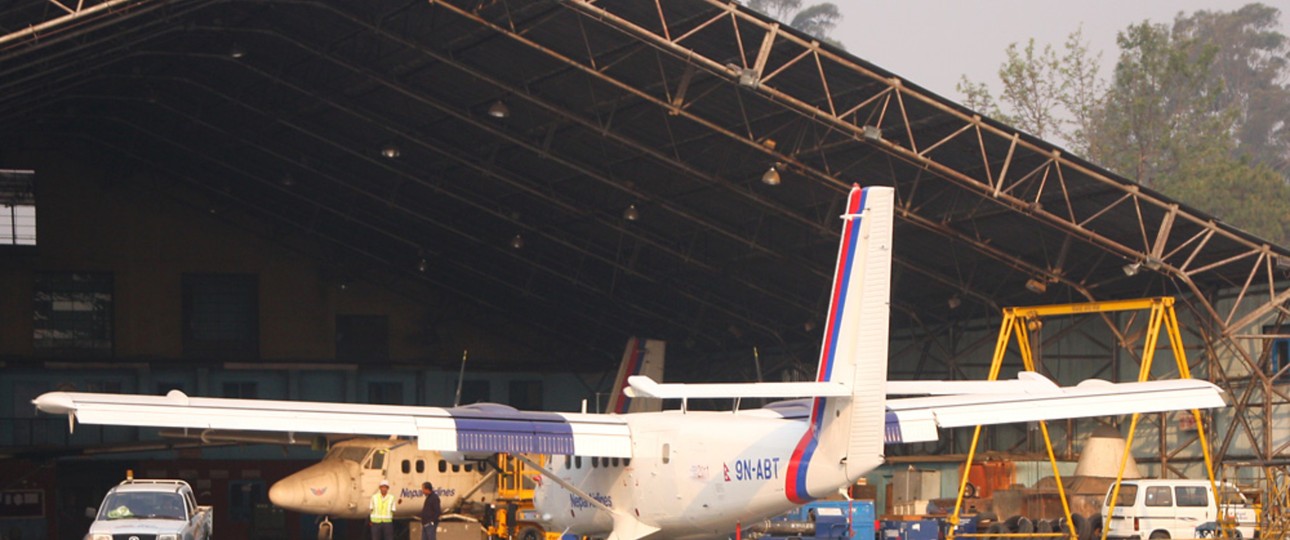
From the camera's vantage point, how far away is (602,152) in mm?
35406

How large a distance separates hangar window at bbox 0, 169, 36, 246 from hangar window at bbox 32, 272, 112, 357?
129 cm

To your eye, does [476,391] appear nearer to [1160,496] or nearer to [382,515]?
[382,515]

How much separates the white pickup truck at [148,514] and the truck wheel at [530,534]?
878 cm

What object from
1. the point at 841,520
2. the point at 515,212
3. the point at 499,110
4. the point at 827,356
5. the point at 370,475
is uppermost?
the point at 499,110

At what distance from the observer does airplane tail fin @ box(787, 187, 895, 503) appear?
18.5 meters

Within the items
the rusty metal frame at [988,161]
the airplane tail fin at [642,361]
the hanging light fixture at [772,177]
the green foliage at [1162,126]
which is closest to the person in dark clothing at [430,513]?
the rusty metal frame at [988,161]

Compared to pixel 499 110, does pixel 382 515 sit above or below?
below

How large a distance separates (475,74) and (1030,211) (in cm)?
1114

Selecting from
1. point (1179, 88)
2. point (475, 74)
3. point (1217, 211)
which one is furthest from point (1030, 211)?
point (1179, 88)

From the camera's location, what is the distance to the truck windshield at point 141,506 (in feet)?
77.0

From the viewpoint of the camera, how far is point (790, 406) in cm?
2284

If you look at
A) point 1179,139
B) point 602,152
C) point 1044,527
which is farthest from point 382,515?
point 1179,139

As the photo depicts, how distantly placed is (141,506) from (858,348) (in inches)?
455

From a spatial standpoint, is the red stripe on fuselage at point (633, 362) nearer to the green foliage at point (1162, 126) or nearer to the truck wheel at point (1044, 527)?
the truck wheel at point (1044, 527)
